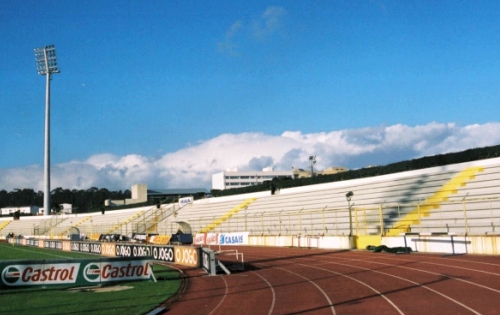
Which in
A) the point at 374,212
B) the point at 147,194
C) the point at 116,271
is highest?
the point at 147,194

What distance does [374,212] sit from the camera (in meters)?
36.9

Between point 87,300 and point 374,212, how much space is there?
25.6 metres

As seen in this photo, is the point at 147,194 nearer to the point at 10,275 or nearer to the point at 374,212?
the point at 374,212

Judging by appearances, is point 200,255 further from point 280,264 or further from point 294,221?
point 294,221

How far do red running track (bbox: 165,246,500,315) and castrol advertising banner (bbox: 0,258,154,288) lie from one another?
245cm

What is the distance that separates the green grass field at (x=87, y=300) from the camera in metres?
13.5

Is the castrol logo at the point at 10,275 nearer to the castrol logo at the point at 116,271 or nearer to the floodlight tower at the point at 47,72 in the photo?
the castrol logo at the point at 116,271

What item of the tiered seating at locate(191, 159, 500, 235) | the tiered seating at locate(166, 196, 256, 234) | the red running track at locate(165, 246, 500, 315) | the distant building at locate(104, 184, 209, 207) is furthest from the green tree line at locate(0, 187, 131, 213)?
the red running track at locate(165, 246, 500, 315)

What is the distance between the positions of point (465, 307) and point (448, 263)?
962cm

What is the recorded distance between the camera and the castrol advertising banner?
1778 cm

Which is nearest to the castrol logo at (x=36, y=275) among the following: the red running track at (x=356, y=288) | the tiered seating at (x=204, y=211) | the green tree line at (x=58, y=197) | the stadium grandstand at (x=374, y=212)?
the red running track at (x=356, y=288)

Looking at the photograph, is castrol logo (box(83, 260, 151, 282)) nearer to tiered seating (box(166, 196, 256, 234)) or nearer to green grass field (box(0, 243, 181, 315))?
green grass field (box(0, 243, 181, 315))

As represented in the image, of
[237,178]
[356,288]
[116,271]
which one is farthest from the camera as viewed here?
[237,178]

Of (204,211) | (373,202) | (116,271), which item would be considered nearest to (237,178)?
(204,211)
